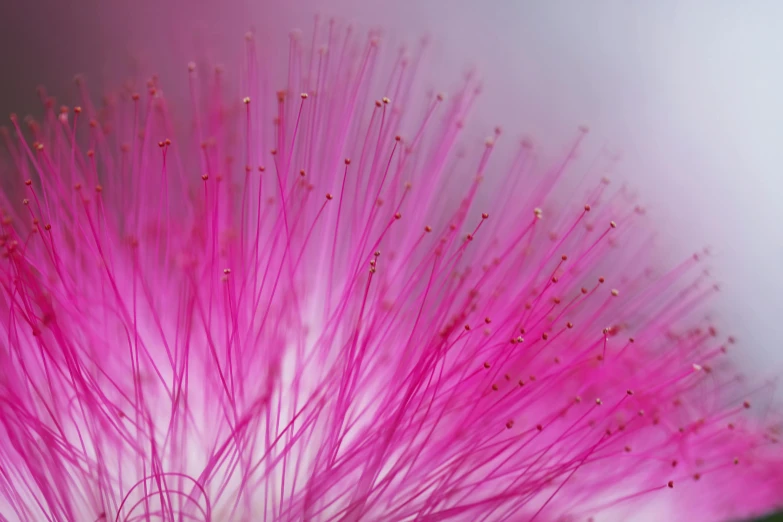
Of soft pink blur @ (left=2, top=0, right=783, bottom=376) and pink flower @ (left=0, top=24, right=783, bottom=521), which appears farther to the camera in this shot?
soft pink blur @ (left=2, top=0, right=783, bottom=376)

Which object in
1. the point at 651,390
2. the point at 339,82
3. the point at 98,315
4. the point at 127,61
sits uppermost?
the point at 127,61

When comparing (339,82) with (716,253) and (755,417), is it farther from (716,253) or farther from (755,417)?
(716,253)

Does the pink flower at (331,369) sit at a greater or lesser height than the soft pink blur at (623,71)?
lesser

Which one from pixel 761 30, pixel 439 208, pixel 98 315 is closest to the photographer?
pixel 98 315

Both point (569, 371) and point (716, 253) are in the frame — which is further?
point (716, 253)

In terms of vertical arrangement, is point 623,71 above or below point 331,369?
above

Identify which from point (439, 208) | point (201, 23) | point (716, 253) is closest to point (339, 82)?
point (439, 208)

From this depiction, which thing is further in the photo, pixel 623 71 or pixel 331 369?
pixel 623 71

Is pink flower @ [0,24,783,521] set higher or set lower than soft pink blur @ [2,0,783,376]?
lower
